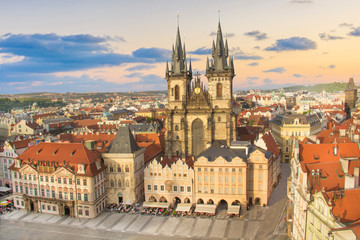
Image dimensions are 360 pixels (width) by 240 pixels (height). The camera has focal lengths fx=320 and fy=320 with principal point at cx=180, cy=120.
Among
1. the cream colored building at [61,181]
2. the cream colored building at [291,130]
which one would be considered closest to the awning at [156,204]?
the cream colored building at [61,181]

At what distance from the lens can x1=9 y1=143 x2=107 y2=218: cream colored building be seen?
66.6 m

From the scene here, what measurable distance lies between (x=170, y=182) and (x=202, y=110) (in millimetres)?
30459

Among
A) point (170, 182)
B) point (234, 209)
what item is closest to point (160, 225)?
point (170, 182)

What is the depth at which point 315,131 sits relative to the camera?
113 m

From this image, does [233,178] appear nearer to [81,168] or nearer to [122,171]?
[122,171]

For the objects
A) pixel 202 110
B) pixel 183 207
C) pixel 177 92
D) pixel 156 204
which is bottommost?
pixel 183 207

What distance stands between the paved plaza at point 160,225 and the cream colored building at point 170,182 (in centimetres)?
637

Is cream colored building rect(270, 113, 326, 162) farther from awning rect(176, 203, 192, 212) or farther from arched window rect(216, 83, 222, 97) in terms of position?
awning rect(176, 203, 192, 212)

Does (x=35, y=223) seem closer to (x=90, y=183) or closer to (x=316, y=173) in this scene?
(x=90, y=183)

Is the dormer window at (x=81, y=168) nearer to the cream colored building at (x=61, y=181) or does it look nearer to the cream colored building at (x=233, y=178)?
the cream colored building at (x=61, y=181)

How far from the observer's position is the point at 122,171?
237ft

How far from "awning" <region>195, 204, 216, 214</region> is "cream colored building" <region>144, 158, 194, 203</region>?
3.62 metres

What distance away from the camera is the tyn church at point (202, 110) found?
9431cm

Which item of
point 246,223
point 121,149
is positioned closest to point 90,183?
point 121,149
